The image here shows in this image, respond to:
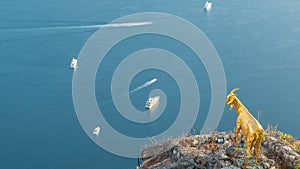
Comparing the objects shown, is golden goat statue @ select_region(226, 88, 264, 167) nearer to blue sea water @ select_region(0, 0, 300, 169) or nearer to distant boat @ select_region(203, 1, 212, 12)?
blue sea water @ select_region(0, 0, 300, 169)

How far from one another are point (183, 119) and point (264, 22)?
35.3 ft

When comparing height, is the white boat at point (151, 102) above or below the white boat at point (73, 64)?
below

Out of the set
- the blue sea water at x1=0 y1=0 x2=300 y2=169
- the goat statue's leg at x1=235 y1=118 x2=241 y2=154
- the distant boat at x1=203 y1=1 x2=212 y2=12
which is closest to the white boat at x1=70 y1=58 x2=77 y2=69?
the blue sea water at x1=0 y1=0 x2=300 y2=169

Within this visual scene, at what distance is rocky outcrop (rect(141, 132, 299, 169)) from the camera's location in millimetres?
5227

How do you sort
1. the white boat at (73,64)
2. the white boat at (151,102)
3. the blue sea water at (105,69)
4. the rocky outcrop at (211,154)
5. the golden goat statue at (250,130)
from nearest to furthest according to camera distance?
1. the golden goat statue at (250,130)
2. the rocky outcrop at (211,154)
3. the blue sea water at (105,69)
4. the white boat at (151,102)
5. the white boat at (73,64)

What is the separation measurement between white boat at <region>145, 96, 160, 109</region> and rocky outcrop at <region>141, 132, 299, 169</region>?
1277 cm

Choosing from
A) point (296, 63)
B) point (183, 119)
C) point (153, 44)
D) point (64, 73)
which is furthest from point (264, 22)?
point (64, 73)

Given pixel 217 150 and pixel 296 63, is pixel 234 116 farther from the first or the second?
pixel 217 150

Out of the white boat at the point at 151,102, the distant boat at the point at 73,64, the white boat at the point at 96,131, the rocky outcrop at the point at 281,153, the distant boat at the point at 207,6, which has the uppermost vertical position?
the distant boat at the point at 207,6

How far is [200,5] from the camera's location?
27797 mm

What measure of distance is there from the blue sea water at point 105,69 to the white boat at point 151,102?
0.41 meters

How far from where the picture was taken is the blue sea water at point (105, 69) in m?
18.1

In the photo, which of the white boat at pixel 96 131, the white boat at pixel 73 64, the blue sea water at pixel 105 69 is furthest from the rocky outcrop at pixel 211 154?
the white boat at pixel 73 64

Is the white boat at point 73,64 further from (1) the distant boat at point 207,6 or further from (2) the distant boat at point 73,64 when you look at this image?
(1) the distant boat at point 207,6
